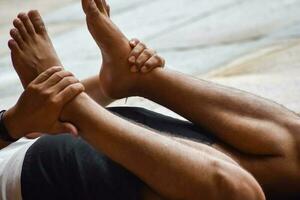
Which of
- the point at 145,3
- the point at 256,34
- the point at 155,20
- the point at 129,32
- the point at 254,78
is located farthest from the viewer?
the point at 145,3

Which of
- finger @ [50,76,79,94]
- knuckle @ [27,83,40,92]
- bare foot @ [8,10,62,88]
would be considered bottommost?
finger @ [50,76,79,94]

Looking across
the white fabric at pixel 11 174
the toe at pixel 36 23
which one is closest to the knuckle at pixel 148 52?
the toe at pixel 36 23

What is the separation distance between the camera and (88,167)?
1.49 meters

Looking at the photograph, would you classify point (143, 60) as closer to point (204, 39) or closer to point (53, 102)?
point (53, 102)

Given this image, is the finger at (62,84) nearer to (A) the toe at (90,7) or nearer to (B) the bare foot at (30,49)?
(B) the bare foot at (30,49)

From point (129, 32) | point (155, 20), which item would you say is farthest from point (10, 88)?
point (155, 20)

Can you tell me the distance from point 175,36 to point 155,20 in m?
0.37

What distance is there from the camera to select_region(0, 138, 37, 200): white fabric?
1470 mm

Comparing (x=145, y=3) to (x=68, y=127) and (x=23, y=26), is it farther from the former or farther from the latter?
(x=68, y=127)

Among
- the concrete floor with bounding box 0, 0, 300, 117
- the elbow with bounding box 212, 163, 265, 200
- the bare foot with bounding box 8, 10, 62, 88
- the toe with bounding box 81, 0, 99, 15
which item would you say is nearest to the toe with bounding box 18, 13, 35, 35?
the bare foot with bounding box 8, 10, 62, 88

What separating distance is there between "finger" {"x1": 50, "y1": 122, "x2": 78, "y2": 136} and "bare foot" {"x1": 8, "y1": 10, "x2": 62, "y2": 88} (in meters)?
0.18

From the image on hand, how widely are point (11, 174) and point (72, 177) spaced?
0.45 ft

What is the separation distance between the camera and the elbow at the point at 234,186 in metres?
1.41

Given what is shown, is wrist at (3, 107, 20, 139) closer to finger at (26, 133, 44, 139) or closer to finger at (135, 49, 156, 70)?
finger at (26, 133, 44, 139)
